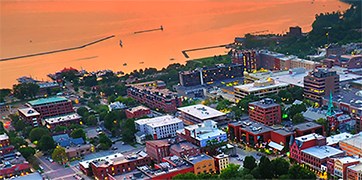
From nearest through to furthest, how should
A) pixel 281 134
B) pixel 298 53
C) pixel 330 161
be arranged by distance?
pixel 330 161
pixel 281 134
pixel 298 53

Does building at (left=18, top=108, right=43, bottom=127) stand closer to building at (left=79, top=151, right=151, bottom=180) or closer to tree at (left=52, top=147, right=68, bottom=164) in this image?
tree at (left=52, top=147, right=68, bottom=164)

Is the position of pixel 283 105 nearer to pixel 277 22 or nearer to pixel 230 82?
pixel 230 82

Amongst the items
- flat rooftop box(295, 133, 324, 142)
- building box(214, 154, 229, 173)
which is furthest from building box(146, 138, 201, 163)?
flat rooftop box(295, 133, 324, 142)

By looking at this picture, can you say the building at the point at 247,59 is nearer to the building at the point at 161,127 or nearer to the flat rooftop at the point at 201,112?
the flat rooftop at the point at 201,112

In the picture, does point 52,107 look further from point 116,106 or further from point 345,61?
point 345,61

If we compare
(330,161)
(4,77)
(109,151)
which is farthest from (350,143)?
Answer: (4,77)

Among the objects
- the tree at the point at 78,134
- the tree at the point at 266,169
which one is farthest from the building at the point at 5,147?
the tree at the point at 266,169

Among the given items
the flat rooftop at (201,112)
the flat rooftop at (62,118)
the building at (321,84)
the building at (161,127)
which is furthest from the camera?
the building at (321,84)
